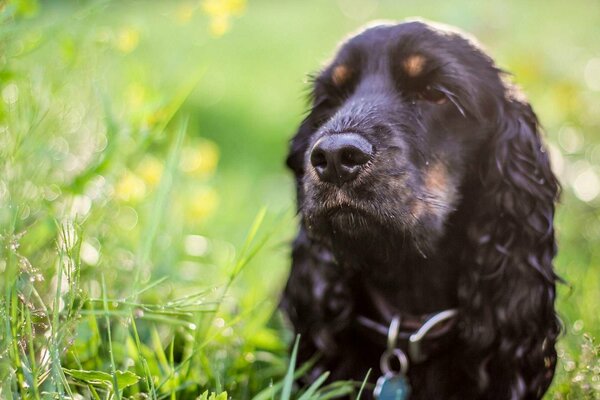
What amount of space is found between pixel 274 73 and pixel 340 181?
6.37 meters

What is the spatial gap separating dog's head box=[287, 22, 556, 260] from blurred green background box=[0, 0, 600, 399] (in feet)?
0.72

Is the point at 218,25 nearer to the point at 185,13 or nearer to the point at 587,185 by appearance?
the point at 185,13

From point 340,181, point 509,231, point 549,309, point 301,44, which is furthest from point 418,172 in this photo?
point 301,44

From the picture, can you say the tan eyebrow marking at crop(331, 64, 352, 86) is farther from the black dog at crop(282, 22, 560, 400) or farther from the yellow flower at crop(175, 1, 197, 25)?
the yellow flower at crop(175, 1, 197, 25)

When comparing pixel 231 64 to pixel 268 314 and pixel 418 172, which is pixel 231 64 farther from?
pixel 418 172

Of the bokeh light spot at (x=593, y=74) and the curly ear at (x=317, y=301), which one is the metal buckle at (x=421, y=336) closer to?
the curly ear at (x=317, y=301)

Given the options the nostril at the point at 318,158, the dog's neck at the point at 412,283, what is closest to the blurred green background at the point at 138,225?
the nostril at the point at 318,158

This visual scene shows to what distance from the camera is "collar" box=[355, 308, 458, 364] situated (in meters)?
2.42

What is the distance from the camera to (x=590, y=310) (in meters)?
2.83

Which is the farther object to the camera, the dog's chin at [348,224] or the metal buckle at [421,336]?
the metal buckle at [421,336]

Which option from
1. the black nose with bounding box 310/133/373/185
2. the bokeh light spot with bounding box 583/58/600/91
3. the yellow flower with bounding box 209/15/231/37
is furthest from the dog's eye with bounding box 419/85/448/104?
the bokeh light spot with bounding box 583/58/600/91

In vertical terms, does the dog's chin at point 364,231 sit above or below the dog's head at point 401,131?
below

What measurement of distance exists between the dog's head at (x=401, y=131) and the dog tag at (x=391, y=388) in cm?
42

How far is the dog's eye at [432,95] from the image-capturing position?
2.51 meters
